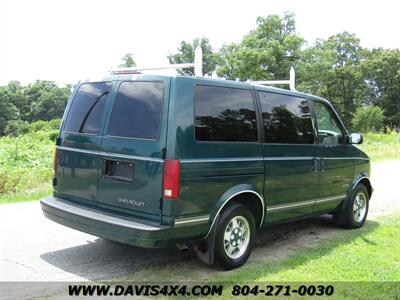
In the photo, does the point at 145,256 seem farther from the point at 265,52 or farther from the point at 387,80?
the point at 387,80

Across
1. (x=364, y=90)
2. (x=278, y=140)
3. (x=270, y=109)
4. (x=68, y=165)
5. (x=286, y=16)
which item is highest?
(x=286, y=16)

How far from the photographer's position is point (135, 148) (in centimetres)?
486

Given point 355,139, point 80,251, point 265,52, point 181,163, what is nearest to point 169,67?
point 181,163

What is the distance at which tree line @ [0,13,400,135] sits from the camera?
2031 inches

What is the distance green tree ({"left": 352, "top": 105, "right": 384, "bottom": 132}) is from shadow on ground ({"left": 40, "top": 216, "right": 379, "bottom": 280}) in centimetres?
5690

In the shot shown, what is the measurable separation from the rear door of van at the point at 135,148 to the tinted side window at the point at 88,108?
20 cm

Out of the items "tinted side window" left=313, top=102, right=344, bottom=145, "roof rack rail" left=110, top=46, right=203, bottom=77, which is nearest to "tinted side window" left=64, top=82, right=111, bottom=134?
"roof rack rail" left=110, top=46, right=203, bottom=77

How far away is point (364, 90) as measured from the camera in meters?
71.8

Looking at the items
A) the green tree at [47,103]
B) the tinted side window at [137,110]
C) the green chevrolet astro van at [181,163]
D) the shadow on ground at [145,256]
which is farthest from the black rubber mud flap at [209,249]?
the green tree at [47,103]

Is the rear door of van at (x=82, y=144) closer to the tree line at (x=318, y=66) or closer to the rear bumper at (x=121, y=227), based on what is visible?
the rear bumper at (x=121, y=227)

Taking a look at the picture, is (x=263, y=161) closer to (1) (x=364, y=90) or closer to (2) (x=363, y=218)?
(2) (x=363, y=218)

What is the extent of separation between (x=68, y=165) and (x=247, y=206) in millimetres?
2206

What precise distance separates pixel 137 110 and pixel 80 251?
6.87ft

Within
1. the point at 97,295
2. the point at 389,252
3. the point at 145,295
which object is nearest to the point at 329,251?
the point at 389,252
